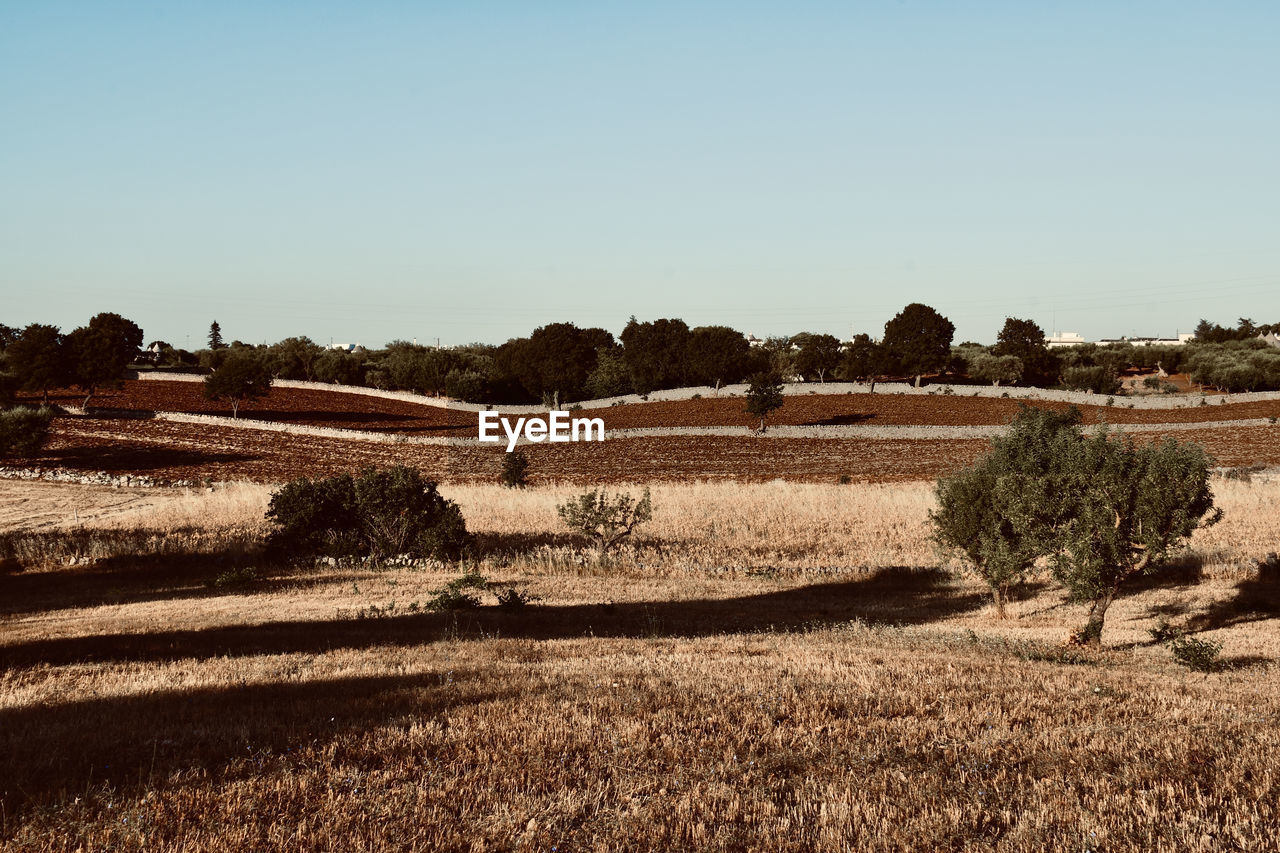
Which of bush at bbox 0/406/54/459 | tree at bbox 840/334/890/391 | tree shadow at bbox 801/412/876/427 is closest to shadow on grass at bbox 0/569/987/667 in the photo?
bush at bbox 0/406/54/459

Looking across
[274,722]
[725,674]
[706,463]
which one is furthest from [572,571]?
[706,463]

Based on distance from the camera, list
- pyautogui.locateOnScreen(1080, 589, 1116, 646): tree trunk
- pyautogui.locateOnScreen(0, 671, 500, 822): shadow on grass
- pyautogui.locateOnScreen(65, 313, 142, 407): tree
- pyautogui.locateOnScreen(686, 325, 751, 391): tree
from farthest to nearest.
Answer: pyautogui.locateOnScreen(686, 325, 751, 391): tree
pyautogui.locateOnScreen(65, 313, 142, 407): tree
pyautogui.locateOnScreen(1080, 589, 1116, 646): tree trunk
pyautogui.locateOnScreen(0, 671, 500, 822): shadow on grass

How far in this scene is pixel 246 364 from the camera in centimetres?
9806

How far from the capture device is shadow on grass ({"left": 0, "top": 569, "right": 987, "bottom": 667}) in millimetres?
15953

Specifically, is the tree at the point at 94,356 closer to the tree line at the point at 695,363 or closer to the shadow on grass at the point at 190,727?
the tree line at the point at 695,363

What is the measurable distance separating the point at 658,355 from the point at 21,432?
8758cm

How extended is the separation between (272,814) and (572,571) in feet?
74.7

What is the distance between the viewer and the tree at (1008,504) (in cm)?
2095

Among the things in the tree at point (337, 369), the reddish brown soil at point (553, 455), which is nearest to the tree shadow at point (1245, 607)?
the reddish brown soil at point (553, 455)

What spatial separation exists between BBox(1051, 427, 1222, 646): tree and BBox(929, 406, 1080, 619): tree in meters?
0.70

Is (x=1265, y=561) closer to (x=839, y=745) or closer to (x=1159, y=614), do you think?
(x=1159, y=614)

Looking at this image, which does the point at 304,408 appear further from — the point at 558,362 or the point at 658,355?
the point at 658,355

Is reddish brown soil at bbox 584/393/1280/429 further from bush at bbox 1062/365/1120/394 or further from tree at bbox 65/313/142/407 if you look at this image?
tree at bbox 65/313/142/407

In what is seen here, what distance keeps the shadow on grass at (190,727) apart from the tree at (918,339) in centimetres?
12065
